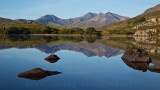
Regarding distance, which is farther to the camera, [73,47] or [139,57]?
[73,47]

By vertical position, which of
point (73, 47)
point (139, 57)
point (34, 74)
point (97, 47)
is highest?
point (139, 57)

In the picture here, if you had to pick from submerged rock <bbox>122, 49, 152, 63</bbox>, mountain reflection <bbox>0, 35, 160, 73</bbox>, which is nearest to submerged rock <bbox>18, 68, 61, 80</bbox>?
Result: mountain reflection <bbox>0, 35, 160, 73</bbox>

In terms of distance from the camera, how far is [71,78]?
→ 91.4 ft

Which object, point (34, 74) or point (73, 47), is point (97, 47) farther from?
point (34, 74)

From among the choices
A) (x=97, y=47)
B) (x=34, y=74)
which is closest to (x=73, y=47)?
(x=97, y=47)

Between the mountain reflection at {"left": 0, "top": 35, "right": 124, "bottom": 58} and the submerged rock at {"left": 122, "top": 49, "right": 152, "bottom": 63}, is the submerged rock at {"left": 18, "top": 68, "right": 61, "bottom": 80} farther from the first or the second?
the mountain reflection at {"left": 0, "top": 35, "right": 124, "bottom": 58}

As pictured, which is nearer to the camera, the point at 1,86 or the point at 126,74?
the point at 1,86

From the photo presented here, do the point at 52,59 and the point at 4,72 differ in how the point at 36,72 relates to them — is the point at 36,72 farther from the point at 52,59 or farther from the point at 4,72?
the point at 52,59

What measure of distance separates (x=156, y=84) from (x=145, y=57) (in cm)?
1868

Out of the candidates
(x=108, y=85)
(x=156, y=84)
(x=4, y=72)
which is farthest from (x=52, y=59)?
(x=156, y=84)

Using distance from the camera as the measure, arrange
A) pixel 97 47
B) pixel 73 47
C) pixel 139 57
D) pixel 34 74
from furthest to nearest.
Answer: pixel 73 47
pixel 97 47
pixel 139 57
pixel 34 74

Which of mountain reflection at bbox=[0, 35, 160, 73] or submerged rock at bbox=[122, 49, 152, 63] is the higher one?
submerged rock at bbox=[122, 49, 152, 63]

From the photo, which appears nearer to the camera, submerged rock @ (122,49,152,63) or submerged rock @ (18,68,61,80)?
submerged rock @ (18,68,61,80)

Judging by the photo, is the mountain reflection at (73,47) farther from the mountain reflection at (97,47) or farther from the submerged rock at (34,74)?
the submerged rock at (34,74)
